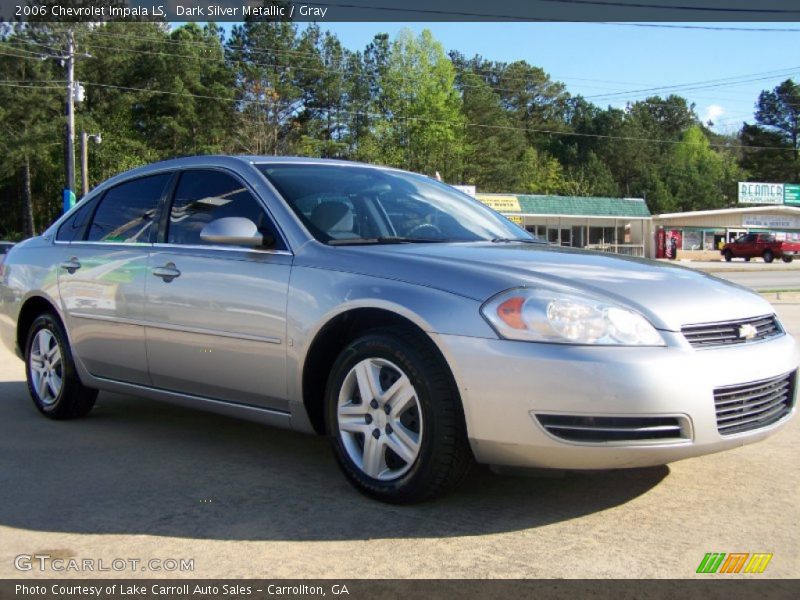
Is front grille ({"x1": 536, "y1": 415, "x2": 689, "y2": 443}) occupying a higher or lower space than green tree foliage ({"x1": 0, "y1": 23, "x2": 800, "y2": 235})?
lower

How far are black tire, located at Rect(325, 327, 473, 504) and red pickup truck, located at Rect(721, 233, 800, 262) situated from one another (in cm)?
4781

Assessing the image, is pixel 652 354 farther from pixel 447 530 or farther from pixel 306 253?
pixel 306 253

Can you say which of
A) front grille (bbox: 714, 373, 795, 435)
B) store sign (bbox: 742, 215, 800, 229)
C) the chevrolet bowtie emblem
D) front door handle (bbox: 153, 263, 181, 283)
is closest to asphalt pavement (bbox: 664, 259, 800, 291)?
front grille (bbox: 714, 373, 795, 435)

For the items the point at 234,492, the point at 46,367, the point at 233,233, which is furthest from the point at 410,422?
the point at 46,367

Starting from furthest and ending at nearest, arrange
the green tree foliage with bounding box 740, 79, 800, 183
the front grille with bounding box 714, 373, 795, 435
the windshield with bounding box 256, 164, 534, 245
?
the green tree foliage with bounding box 740, 79, 800, 183 < the windshield with bounding box 256, 164, 534, 245 < the front grille with bounding box 714, 373, 795, 435

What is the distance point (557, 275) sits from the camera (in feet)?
11.8

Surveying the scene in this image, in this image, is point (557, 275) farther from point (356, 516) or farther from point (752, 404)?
point (356, 516)

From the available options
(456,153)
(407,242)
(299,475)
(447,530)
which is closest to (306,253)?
(407,242)

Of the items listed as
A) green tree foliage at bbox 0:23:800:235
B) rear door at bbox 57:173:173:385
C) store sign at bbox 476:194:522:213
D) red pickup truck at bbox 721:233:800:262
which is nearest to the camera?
rear door at bbox 57:173:173:385

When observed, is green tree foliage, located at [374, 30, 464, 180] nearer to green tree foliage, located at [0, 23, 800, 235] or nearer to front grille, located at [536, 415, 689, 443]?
green tree foliage, located at [0, 23, 800, 235]

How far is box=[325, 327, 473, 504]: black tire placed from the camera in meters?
3.45

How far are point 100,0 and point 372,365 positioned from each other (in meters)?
56.5

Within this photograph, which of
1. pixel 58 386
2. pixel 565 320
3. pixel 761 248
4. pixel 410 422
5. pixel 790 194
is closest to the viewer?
pixel 565 320

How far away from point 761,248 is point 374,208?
47656mm
